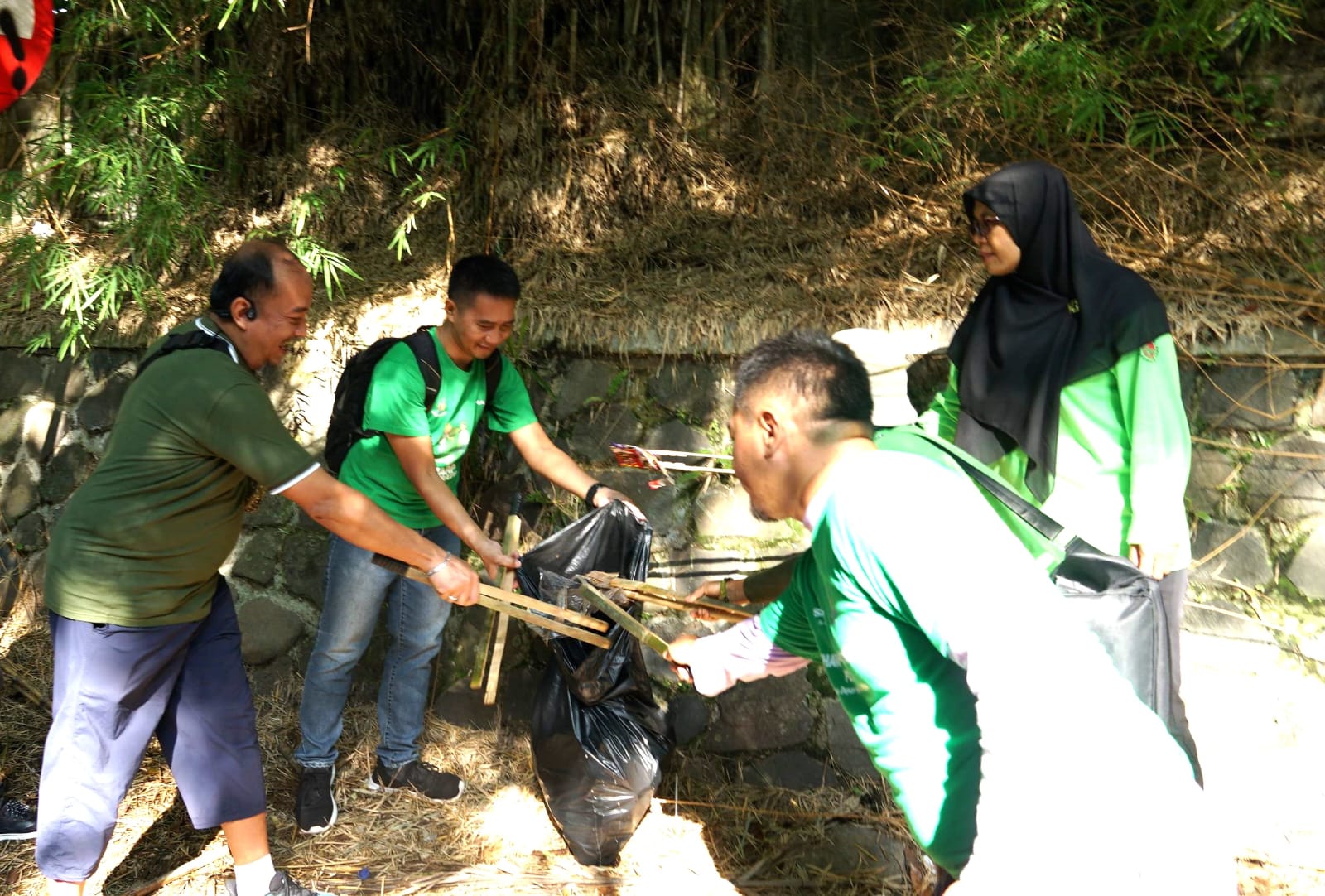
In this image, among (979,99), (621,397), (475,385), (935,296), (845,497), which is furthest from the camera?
(979,99)

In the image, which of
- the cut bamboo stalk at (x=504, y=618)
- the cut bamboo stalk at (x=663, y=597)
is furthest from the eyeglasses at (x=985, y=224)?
the cut bamboo stalk at (x=504, y=618)

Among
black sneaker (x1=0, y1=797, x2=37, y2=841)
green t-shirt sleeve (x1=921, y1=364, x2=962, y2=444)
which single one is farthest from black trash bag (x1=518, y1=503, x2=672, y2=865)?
black sneaker (x1=0, y1=797, x2=37, y2=841)

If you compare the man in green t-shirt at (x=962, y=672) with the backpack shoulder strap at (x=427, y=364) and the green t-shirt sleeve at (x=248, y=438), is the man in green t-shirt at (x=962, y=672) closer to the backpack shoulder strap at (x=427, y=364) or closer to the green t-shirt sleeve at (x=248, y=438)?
the green t-shirt sleeve at (x=248, y=438)

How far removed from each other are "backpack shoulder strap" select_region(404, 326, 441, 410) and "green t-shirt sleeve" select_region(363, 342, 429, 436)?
0.05ft

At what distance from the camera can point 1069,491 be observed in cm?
246

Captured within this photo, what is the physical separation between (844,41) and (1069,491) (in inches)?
114

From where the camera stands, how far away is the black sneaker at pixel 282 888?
2674mm

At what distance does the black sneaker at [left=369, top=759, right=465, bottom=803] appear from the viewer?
133 inches

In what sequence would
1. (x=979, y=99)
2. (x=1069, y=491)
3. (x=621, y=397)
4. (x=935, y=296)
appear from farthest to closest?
(x=979, y=99) < (x=621, y=397) < (x=935, y=296) < (x=1069, y=491)

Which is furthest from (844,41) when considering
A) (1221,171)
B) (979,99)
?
(1221,171)

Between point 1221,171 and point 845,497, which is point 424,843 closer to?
point 845,497

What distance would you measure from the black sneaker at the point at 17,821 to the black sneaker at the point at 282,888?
33.8 inches

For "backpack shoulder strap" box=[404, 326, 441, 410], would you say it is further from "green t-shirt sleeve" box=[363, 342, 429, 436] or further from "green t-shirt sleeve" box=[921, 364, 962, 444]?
"green t-shirt sleeve" box=[921, 364, 962, 444]

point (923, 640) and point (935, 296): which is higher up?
point (935, 296)
